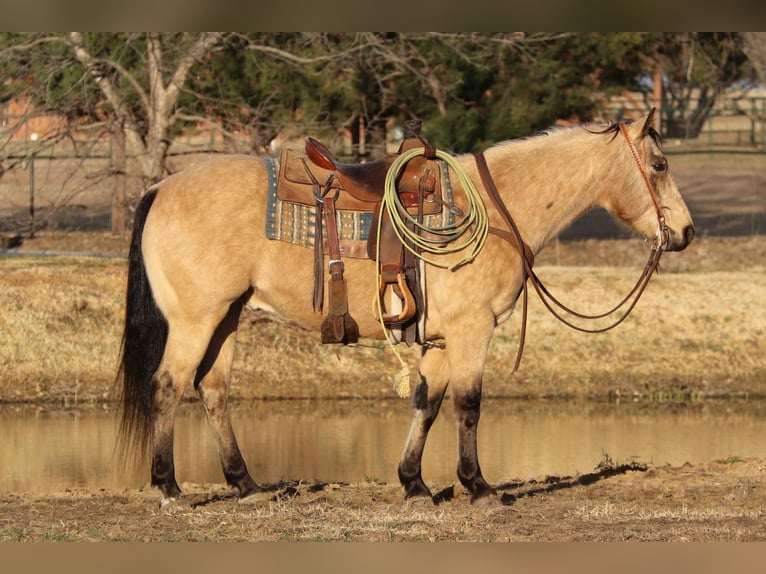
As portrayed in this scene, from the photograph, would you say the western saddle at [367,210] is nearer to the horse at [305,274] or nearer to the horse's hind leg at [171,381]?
the horse at [305,274]

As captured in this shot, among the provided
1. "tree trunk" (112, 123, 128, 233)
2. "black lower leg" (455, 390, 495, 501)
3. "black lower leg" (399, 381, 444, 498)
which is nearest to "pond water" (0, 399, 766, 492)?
"black lower leg" (399, 381, 444, 498)

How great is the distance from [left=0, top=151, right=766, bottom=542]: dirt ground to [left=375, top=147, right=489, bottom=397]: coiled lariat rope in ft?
3.06

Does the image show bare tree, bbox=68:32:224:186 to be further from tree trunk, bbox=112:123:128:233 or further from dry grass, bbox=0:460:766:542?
dry grass, bbox=0:460:766:542

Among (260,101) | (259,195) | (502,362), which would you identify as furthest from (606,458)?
(260,101)

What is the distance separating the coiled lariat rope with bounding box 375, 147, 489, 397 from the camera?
303 inches

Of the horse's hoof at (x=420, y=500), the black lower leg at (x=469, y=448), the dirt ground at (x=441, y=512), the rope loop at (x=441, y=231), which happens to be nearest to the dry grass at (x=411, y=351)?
the dirt ground at (x=441, y=512)

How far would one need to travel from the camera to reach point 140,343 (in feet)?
26.4

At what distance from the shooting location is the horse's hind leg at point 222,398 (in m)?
8.04

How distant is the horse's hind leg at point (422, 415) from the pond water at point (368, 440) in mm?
1421

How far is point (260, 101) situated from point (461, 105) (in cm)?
310

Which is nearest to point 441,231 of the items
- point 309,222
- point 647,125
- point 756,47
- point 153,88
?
point 309,222

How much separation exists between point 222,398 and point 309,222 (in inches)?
49.7

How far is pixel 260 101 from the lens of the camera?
16.9 metres

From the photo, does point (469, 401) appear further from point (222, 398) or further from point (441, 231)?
point (222, 398)
